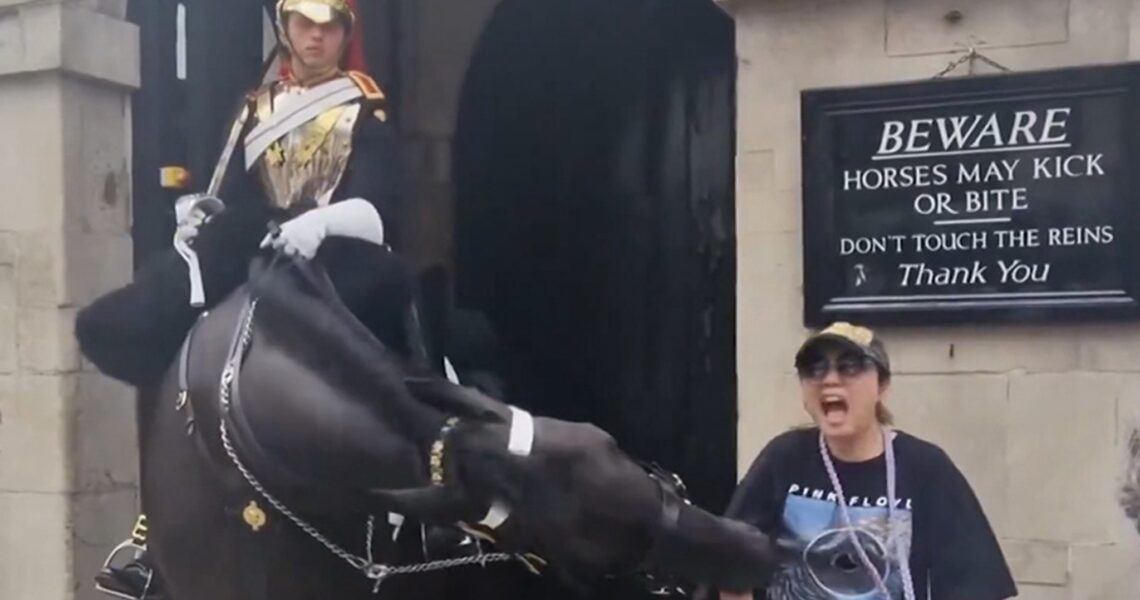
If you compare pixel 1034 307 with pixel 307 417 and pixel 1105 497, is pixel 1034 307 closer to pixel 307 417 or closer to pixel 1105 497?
pixel 1105 497

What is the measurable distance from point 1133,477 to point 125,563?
2.71 m

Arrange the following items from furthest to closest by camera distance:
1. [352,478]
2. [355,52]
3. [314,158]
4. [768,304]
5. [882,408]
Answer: [355,52], [314,158], [768,304], [352,478], [882,408]

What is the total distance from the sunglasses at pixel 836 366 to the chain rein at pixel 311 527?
2.85ft

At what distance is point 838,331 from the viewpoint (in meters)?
2.94

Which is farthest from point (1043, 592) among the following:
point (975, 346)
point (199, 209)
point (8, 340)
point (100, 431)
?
point (8, 340)

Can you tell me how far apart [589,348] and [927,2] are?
4.62ft

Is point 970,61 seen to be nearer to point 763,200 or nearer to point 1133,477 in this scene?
point 763,200

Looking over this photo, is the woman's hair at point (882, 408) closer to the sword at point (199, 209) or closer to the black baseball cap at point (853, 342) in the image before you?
the black baseball cap at point (853, 342)

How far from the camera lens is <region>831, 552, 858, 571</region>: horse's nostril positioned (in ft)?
9.59

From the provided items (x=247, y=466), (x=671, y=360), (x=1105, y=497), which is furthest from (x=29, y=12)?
(x=1105, y=497)

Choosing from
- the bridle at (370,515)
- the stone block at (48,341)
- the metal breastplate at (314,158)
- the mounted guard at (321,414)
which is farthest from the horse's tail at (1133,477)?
the stone block at (48,341)

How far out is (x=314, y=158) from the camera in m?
3.76

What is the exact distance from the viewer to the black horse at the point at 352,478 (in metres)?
2.90

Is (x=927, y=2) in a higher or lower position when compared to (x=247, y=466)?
higher
